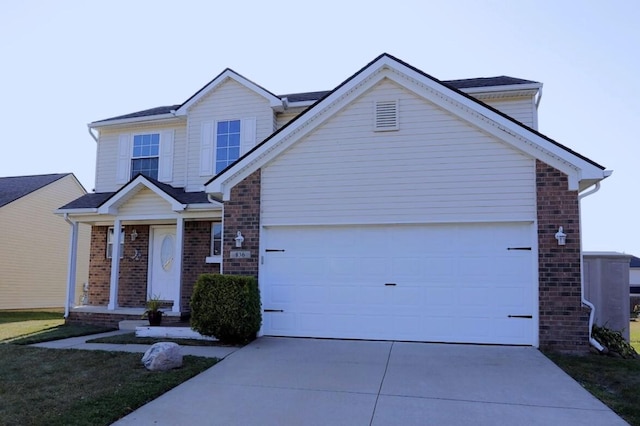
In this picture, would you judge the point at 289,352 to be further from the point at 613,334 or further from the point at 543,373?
the point at 613,334

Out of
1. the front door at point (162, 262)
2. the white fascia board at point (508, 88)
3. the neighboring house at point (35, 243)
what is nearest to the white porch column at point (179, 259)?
the front door at point (162, 262)

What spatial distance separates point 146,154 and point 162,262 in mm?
3312

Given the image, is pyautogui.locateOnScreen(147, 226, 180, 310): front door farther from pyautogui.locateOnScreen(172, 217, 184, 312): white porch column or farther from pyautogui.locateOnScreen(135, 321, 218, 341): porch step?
pyautogui.locateOnScreen(135, 321, 218, 341): porch step

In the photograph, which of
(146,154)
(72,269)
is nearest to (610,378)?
(146,154)

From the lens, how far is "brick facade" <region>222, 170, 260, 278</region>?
33.8ft

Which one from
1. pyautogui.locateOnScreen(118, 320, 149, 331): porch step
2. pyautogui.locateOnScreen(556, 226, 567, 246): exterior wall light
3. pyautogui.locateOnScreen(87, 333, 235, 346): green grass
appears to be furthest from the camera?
pyautogui.locateOnScreen(118, 320, 149, 331): porch step

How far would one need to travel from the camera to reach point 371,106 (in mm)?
10148

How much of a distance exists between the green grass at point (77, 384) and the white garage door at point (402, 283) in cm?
266

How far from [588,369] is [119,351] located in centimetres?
766

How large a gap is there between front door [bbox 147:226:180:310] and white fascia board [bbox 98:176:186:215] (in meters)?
1.62

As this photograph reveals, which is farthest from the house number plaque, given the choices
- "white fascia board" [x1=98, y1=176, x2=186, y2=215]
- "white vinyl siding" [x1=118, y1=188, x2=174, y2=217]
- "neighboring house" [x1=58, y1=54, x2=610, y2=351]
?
"white vinyl siding" [x1=118, y1=188, x2=174, y2=217]

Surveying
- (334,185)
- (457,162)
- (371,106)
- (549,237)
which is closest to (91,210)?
(334,185)

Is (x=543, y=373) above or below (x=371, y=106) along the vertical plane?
below

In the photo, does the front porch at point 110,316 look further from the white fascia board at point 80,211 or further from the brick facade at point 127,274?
Result: the white fascia board at point 80,211
